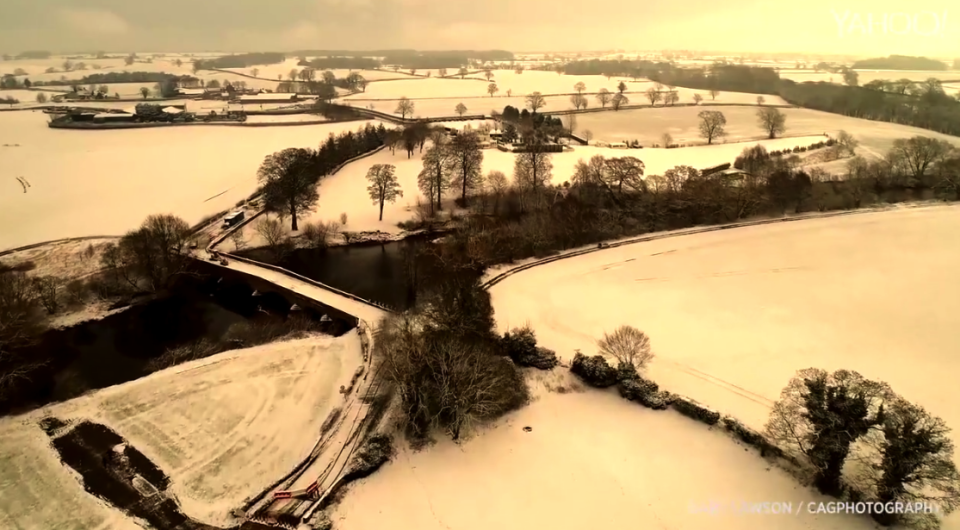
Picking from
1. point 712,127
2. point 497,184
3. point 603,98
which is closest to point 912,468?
point 497,184

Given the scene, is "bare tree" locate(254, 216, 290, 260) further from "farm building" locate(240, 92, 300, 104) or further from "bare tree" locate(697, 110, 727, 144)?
"farm building" locate(240, 92, 300, 104)

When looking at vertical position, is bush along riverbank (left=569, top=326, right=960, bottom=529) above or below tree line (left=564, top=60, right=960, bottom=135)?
below

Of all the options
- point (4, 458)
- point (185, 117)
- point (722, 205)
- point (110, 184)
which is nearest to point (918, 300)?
point (722, 205)

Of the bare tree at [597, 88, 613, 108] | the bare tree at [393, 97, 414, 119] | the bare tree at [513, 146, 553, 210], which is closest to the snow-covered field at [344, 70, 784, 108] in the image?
the bare tree at [597, 88, 613, 108]

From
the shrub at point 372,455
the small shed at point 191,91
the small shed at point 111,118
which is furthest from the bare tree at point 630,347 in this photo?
the small shed at point 191,91

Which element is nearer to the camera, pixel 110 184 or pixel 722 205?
pixel 722 205

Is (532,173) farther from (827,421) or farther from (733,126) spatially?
(733,126)

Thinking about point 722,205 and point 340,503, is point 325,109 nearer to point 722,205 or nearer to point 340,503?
point 722,205
